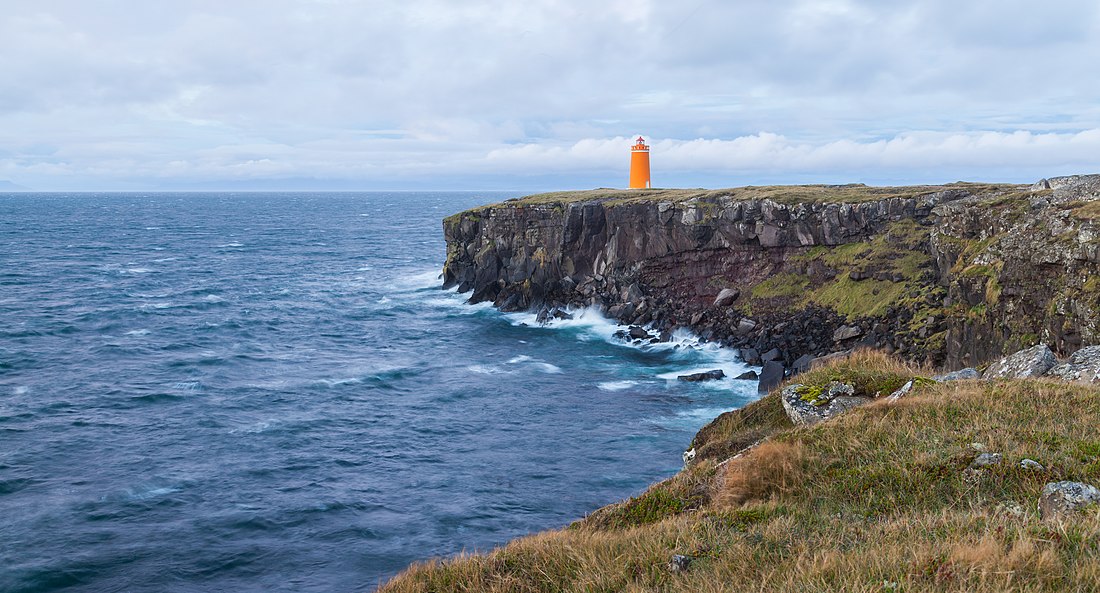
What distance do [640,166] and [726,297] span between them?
108 feet

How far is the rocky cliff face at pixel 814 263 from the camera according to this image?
3381cm

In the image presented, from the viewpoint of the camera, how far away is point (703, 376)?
143 feet

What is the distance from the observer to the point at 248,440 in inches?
1358

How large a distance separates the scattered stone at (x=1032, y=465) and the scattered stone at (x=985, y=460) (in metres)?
0.32

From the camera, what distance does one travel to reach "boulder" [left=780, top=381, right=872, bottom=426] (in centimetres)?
1591

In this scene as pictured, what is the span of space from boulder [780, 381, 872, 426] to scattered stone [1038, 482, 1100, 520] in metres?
5.59

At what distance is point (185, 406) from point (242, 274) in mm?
51968

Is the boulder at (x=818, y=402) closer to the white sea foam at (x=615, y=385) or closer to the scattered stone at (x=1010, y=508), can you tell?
the scattered stone at (x=1010, y=508)

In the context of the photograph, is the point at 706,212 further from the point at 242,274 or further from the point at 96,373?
the point at 242,274

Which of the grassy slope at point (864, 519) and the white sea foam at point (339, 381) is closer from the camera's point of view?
the grassy slope at point (864, 519)

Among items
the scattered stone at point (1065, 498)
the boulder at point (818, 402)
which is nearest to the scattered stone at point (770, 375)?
the boulder at point (818, 402)

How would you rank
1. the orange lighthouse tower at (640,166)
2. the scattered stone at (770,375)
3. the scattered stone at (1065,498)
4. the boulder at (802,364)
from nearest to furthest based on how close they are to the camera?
1. the scattered stone at (1065,498)
2. the scattered stone at (770,375)
3. the boulder at (802,364)
4. the orange lighthouse tower at (640,166)

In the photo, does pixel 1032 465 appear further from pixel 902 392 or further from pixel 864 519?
pixel 902 392

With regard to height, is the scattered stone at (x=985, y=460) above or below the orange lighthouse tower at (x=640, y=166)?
below
